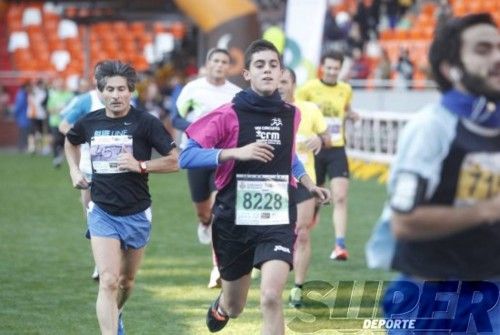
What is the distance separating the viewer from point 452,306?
5.54 metres

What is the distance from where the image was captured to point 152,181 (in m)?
24.9

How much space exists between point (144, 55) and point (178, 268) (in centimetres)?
2932

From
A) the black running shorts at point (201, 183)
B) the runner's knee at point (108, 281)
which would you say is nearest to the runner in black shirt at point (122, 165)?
the runner's knee at point (108, 281)

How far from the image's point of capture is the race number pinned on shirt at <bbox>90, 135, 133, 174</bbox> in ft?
28.6

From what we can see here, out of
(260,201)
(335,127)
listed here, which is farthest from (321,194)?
(335,127)

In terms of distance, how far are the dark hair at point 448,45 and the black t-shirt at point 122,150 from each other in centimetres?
379

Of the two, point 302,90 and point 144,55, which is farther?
point 144,55

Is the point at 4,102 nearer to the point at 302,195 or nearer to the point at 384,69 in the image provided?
the point at 384,69

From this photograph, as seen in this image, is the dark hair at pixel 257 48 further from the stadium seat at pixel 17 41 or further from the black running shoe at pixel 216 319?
the stadium seat at pixel 17 41

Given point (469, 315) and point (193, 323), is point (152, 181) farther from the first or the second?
point (469, 315)

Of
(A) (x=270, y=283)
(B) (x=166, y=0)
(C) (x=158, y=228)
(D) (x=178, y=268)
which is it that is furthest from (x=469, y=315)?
(B) (x=166, y=0)

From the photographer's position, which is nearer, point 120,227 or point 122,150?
point 120,227

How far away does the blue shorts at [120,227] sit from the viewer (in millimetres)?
8586

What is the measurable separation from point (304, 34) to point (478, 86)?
19.7 m
